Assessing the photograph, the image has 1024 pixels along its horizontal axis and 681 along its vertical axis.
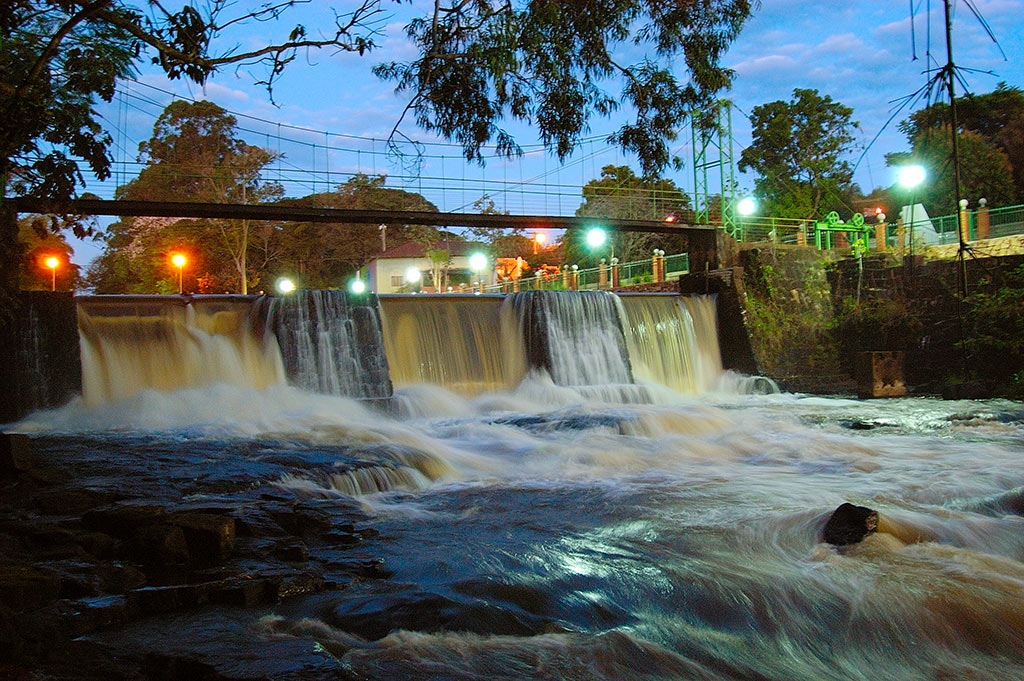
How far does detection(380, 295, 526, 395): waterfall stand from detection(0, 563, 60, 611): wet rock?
1249 centimetres

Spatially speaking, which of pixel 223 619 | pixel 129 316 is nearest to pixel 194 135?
pixel 129 316

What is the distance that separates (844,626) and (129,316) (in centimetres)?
1346

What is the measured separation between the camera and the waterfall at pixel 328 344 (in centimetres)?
1533

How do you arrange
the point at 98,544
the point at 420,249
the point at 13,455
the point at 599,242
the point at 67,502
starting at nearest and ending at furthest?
the point at 98,544, the point at 67,502, the point at 13,455, the point at 599,242, the point at 420,249

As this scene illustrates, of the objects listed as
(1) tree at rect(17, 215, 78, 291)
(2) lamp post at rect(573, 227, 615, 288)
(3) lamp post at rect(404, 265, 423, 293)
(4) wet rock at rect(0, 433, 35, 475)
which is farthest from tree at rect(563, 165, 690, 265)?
(4) wet rock at rect(0, 433, 35, 475)

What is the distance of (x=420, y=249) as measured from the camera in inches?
2279

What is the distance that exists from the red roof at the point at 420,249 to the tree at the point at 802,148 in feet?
65.2

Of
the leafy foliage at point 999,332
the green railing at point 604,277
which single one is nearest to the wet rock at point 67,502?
the leafy foliage at point 999,332

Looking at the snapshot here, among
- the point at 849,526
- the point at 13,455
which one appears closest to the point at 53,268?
the point at 13,455

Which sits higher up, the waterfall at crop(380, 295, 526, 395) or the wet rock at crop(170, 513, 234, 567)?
the waterfall at crop(380, 295, 526, 395)

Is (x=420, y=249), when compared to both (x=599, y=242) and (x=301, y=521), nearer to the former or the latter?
(x=599, y=242)

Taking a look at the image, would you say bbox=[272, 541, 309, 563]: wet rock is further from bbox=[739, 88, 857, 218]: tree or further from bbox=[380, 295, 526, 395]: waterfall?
bbox=[739, 88, 857, 218]: tree

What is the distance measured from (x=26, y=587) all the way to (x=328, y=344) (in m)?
11.5

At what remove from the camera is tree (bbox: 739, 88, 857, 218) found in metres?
47.9
